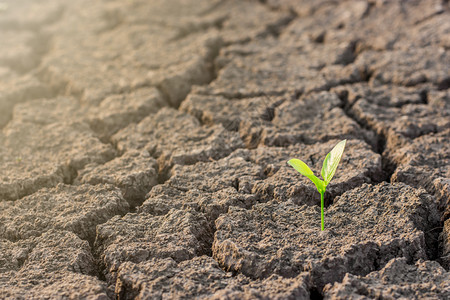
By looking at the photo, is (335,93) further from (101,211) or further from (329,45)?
(101,211)

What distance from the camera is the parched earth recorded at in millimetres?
1409

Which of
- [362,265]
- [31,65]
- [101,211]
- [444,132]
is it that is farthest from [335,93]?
[31,65]

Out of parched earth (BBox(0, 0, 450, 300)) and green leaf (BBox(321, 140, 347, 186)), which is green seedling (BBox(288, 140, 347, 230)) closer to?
green leaf (BBox(321, 140, 347, 186))

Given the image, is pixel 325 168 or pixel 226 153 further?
pixel 226 153

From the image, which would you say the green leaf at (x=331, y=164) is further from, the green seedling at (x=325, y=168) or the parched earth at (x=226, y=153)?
the parched earth at (x=226, y=153)

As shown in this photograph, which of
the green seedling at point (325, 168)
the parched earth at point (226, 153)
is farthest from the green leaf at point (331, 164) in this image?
the parched earth at point (226, 153)

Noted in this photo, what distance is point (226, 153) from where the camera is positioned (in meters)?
1.97

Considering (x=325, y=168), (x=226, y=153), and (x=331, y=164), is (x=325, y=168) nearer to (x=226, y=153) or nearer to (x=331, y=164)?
(x=331, y=164)

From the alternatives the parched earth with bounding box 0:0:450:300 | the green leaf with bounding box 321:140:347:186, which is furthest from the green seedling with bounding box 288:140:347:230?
the parched earth with bounding box 0:0:450:300

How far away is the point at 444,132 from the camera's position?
201cm

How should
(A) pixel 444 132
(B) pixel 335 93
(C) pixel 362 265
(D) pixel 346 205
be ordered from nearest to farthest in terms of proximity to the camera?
(C) pixel 362 265
(D) pixel 346 205
(A) pixel 444 132
(B) pixel 335 93

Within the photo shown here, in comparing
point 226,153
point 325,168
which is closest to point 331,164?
point 325,168

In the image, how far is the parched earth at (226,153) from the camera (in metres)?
1.41

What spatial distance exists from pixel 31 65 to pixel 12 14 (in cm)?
93
